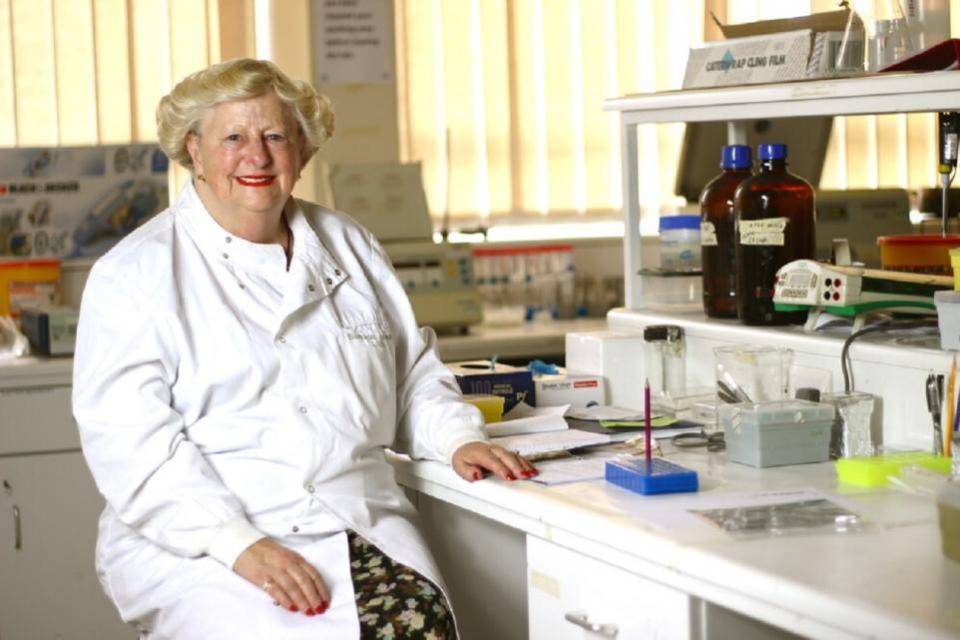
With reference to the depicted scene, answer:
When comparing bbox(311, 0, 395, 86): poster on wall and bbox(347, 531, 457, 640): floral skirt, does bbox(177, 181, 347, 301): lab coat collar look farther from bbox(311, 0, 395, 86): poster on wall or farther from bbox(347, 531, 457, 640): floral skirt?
bbox(311, 0, 395, 86): poster on wall

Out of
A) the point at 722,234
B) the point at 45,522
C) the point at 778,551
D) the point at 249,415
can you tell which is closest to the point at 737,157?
the point at 722,234

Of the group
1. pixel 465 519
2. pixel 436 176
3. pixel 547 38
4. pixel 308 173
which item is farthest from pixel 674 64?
pixel 465 519

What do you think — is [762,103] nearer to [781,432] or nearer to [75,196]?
[781,432]

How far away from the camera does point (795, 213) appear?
2.20 metres

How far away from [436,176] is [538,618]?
266 centimetres

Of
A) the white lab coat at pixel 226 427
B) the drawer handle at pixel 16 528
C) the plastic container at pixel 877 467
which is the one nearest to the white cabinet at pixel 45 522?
the drawer handle at pixel 16 528

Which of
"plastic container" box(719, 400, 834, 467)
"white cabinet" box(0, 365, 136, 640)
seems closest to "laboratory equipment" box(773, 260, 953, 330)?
"plastic container" box(719, 400, 834, 467)

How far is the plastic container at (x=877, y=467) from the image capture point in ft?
5.65

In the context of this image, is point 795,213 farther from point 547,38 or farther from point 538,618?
point 547,38

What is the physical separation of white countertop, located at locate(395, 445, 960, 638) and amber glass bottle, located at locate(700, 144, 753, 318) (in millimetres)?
457

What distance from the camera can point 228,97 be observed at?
81.4 inches

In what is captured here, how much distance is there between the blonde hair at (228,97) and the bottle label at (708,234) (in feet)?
2.11

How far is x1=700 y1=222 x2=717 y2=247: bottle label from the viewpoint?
2340mm

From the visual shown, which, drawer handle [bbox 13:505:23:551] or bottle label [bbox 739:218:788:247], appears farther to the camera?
drawer handle [bbox 13:505:23:551]
